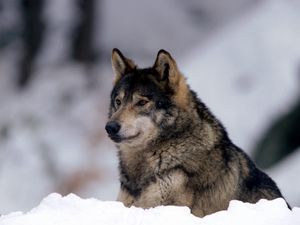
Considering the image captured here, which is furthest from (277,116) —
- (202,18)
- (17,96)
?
(202,18)

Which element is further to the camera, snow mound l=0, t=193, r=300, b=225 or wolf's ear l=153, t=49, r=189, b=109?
wolf's ear l=153, t=49, r=189, b=109

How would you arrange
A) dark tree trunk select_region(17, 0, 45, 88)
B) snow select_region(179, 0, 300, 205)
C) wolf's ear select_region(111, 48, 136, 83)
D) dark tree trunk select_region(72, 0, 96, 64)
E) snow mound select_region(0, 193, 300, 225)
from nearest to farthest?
1. snow mound select_region(0, 193, 300, 225)
2. wolf's ear select_region(111, 48, 136, 83)
3. snow select_region(179, 0, 300, 205)
4. dark tree trunk select_region(72, 0, 96, 64)
5. dark tree trunk select_region(17, 0, 45, 88)

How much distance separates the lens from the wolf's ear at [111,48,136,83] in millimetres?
9398

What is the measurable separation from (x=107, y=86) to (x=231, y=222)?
16606mm

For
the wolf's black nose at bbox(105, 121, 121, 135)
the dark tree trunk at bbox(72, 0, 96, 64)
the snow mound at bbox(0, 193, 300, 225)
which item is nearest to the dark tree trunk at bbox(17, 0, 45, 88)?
the dark tree trunk at bbox(72, 0, 96, 64)

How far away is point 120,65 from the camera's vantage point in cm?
946

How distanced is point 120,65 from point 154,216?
3203 millimetres

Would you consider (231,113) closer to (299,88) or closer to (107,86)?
(299,88)

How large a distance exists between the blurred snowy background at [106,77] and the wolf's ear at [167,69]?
Answer: 19.5 feet

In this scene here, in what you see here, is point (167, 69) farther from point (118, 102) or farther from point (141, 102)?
point (118, 102)

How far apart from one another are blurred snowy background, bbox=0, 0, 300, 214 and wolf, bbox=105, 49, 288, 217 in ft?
18.8

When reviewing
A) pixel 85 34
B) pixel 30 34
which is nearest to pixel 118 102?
pixel 85 34

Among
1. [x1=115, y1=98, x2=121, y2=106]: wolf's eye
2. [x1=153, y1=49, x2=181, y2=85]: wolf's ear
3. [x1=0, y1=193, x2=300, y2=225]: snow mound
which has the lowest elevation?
[x1=0, y1=193, x2=300, y2=225]: snow mound

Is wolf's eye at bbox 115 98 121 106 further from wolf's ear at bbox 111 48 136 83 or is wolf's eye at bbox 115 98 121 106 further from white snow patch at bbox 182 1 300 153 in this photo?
white snow patch at bbox 182 1 300 153
